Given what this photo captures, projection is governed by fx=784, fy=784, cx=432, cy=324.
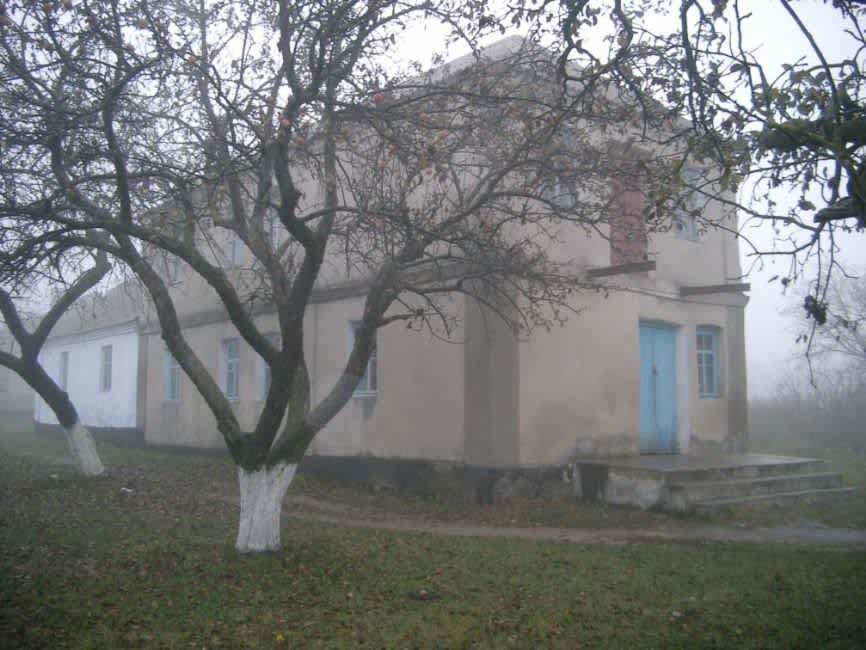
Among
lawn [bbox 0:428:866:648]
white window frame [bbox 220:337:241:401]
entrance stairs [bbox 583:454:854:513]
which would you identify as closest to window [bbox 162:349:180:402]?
white window frame [bbox 220:337:241:401]

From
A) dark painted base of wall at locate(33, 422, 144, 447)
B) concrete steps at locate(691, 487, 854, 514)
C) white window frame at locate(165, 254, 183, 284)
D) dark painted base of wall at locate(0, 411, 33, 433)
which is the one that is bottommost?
concrete steps at locate(691, 487, 854, 514)

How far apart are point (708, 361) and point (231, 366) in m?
10.7

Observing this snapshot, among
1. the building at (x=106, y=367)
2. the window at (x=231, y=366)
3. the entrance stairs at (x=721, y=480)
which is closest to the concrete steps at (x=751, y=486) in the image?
the entrance stairs at (x=721, y=480)

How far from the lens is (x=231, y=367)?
18594 mm

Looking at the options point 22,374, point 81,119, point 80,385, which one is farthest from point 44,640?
point 80,385

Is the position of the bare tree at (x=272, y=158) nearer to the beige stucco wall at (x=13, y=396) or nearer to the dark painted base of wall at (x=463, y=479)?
the dark painted base of wall at (x=463, y=479)

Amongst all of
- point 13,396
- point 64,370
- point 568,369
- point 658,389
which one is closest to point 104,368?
point 64,370

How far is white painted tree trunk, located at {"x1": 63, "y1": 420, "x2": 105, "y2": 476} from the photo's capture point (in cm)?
1388

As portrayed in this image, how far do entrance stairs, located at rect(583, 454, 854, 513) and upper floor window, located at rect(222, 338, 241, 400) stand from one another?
9.60m

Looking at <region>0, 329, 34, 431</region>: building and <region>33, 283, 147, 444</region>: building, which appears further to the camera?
<region>0, 329, 34, 431</region>: building

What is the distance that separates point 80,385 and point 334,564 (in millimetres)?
21804

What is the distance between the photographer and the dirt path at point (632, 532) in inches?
364

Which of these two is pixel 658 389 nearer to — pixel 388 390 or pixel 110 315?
pixel 388 390

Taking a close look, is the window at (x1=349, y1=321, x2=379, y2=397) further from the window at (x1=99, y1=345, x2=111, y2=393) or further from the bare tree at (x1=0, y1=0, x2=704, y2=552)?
the window at (x1=99, y1=345, x2=111, y2=393)
